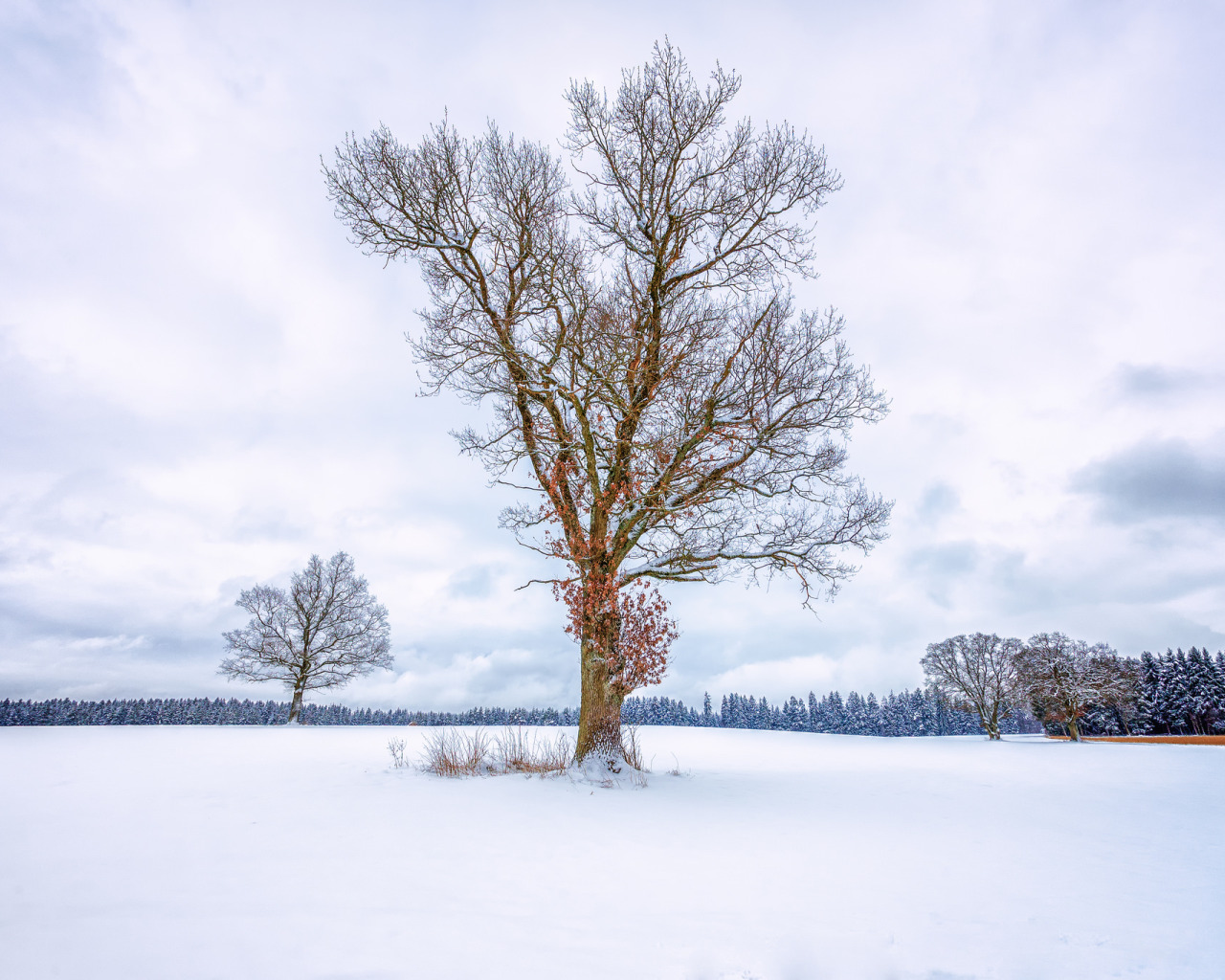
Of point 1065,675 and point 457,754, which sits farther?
point 1065,675

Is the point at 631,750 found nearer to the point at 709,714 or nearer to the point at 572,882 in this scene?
the point at 572,882

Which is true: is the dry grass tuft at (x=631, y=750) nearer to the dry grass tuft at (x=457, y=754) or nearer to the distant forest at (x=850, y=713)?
the dry grass tuft at (x=457, y=754)

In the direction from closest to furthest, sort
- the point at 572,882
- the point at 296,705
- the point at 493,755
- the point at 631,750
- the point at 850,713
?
the point at 572,882, the point at 493,755, the point at 631,750, the point at 296,705, the point at 850,713

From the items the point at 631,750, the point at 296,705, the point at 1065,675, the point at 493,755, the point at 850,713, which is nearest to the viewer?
the point at 493,755

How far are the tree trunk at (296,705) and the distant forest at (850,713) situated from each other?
1307 millimetres

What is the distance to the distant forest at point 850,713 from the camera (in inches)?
2189

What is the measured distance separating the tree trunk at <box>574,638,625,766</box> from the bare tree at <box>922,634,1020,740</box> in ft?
117

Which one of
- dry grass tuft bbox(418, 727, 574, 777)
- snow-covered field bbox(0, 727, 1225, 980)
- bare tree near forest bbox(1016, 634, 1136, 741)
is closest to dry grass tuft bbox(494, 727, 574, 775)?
dry grass tuft bbox(418, 727, 574, 777)

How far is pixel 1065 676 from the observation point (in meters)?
35.0

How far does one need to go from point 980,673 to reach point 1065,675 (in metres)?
5.17

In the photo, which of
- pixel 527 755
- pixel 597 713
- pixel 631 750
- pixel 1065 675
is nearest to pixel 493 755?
pixel 527 755

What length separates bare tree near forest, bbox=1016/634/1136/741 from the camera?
34.9 metres

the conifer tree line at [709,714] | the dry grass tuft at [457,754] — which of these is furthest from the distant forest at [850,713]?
the dry grass tuft at [457,754]

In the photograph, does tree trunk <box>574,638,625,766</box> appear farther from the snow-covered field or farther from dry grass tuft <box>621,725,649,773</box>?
the snow-covered field
